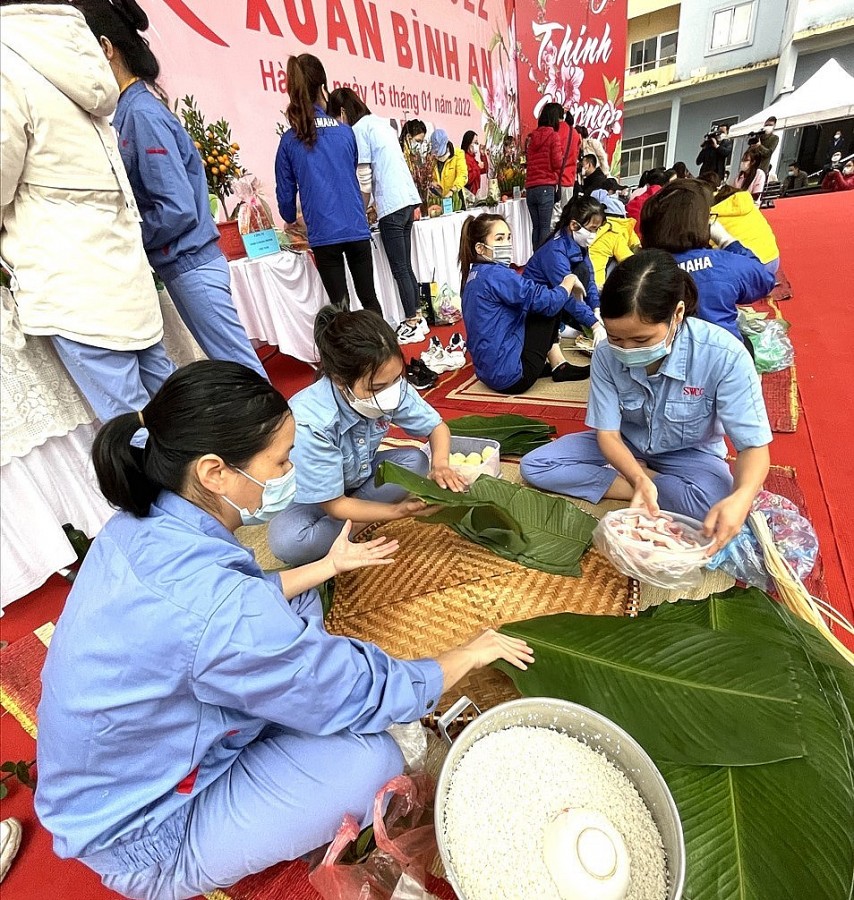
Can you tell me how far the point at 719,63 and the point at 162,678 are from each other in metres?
20.0

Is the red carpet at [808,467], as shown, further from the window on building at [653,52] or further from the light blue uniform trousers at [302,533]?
the window on building at [653,52]

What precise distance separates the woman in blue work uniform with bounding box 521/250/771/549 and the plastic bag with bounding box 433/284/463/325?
262cm

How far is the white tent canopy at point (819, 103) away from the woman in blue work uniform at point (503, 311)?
42.9 feet

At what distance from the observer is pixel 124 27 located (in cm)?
145

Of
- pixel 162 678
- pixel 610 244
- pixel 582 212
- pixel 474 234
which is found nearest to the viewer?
pixel 162 678

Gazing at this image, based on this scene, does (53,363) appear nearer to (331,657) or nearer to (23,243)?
(23,243)

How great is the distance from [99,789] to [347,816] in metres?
0.37

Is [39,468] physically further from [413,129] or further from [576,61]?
[576,61]

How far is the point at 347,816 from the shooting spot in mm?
813

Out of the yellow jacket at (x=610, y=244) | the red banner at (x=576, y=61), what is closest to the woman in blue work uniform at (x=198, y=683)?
the yellow jacket at (x=610, y=244)

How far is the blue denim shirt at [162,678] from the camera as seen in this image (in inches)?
25.4

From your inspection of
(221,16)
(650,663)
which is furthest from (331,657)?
(221,16)

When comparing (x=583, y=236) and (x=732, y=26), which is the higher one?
(x=732, y=26)

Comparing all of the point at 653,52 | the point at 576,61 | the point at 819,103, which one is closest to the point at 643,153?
the point at 653,52
